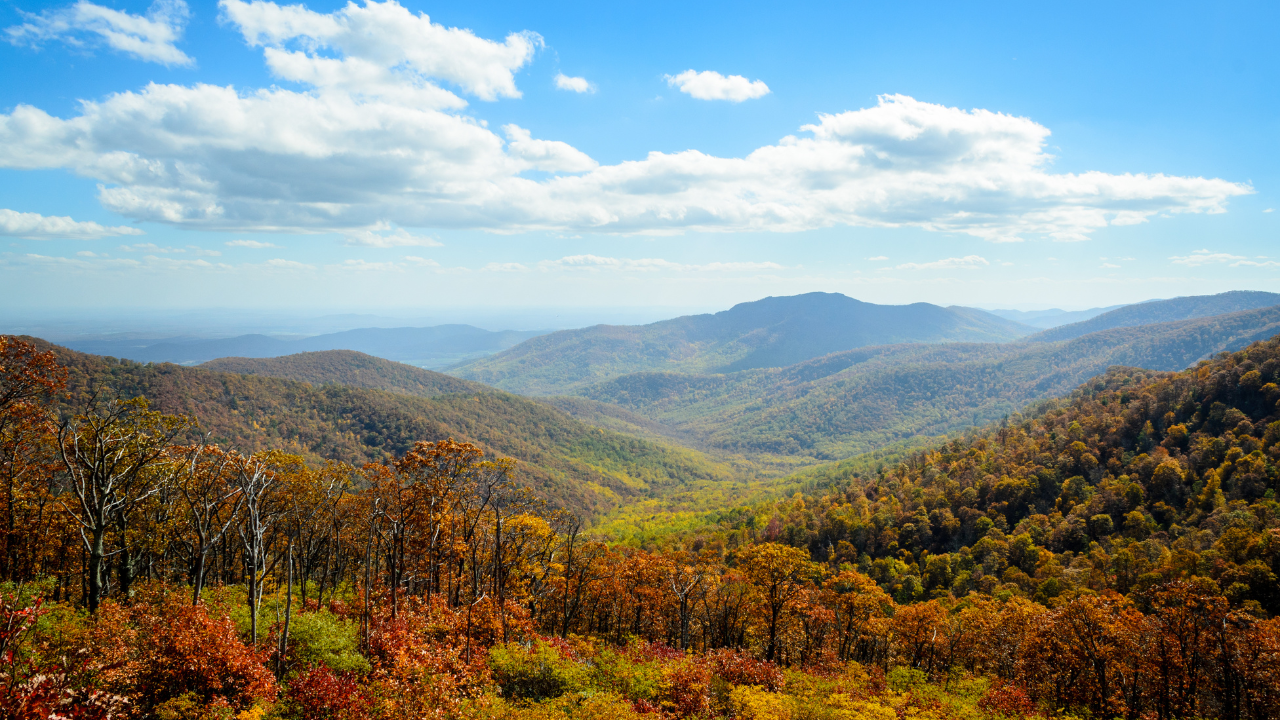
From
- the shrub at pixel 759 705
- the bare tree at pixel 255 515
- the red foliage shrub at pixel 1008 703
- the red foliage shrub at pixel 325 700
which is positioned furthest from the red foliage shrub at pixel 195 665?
the red foliage shrub at pixel 1008 703

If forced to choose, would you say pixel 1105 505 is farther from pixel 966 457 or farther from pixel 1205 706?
pixel 1205 706

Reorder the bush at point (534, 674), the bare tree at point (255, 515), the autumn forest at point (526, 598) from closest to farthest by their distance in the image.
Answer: the autumn forest at point (526, 598) < the bare tree at point (255, 515) < the bush at point (534, 674)

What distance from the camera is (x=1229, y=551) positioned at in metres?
48.4

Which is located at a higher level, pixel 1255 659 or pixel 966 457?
pixel 1255 659

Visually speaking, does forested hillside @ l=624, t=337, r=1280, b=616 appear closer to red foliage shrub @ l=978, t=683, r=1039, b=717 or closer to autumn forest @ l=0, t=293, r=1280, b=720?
autumn forest @ l=0, t=293, r=1280, b=720

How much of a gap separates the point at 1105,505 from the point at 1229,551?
3020cm

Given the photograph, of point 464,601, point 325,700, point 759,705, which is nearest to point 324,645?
point 325,700

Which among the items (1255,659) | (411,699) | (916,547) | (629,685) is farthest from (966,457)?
(411,699)

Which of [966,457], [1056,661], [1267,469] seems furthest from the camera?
[966,457]

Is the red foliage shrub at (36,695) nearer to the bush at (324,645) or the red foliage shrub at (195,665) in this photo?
the red foliage shrub at (195,665)

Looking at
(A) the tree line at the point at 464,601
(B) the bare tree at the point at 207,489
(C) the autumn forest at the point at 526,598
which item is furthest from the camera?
(B) the bare tree at the point at 207,489

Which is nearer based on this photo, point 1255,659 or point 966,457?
point 1255,659

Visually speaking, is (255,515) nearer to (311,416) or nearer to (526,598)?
(526,598)

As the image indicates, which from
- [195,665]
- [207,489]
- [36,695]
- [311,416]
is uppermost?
[36,695]
